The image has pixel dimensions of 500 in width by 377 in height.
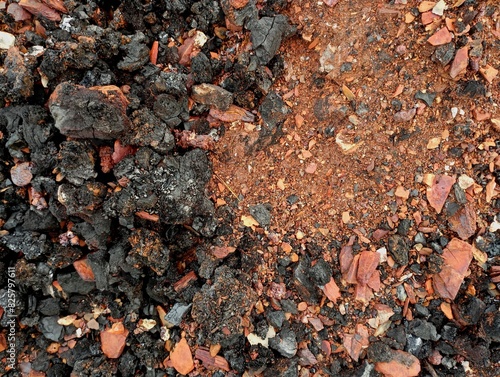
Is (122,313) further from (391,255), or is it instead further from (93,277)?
(391,255)

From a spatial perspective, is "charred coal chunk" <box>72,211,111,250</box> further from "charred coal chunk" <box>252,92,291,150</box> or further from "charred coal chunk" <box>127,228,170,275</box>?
"charred coal chunk" <box>252,92,291,150</box>

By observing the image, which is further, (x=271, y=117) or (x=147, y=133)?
(x=271, y=117)

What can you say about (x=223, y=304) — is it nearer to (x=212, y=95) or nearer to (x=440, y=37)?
(x=212, y=95)

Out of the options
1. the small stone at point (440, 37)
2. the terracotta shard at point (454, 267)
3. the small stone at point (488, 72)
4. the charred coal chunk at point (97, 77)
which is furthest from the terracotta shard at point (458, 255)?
the charred coal chunk at point (97, 77)

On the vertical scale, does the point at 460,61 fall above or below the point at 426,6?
below

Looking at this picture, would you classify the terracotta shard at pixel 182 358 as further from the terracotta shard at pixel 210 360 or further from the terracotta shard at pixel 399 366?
the terracotta shard at pixel 399 366

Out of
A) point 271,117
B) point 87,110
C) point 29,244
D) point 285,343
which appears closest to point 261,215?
point 271,117

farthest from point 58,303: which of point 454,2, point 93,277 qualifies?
point 454,2
